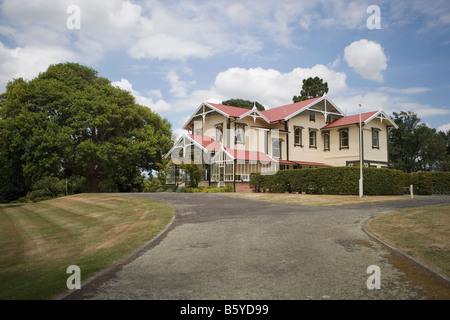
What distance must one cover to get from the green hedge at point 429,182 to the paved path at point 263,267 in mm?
23325

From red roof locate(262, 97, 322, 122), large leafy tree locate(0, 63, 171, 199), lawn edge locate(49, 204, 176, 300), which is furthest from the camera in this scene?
red roof locate(262, 97, 322, 122)

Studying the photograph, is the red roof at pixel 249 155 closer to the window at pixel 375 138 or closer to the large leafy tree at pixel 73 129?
the large leafy tree at pixel 73 129

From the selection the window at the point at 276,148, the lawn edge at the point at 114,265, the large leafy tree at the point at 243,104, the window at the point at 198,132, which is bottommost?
the lawn edge at the point at 114,265

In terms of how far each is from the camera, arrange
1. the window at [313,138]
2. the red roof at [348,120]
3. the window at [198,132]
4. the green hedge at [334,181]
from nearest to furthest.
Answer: the green hedge at [334,181]
the red roof at [348,120]
the window at [313,138]
the window at [198,132]

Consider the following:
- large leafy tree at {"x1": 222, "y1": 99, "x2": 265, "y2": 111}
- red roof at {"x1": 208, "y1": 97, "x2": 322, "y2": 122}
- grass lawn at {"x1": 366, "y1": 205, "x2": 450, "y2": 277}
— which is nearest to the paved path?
grass lawn at {"x1": 366, "y1": 205, "x2": 450, "y2": 277}

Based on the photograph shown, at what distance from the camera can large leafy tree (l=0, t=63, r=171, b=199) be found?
1358 inches

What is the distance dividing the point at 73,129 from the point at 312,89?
39846 mm

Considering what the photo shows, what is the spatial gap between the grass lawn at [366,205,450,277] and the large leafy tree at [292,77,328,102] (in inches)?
1875

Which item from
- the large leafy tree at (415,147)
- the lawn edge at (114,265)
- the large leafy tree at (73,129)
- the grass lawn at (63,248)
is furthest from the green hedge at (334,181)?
the large leafy tree at (415,147)

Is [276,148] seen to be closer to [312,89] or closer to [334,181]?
[334,181]

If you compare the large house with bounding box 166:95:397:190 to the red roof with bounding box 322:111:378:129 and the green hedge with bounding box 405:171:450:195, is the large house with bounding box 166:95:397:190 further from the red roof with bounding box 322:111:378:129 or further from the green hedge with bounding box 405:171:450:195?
the green hedge with bounding box 405:171:450:195

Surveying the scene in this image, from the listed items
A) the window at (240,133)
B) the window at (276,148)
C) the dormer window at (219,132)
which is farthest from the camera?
the dormer window at (219,132)

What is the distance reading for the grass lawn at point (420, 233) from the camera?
24.4ft
